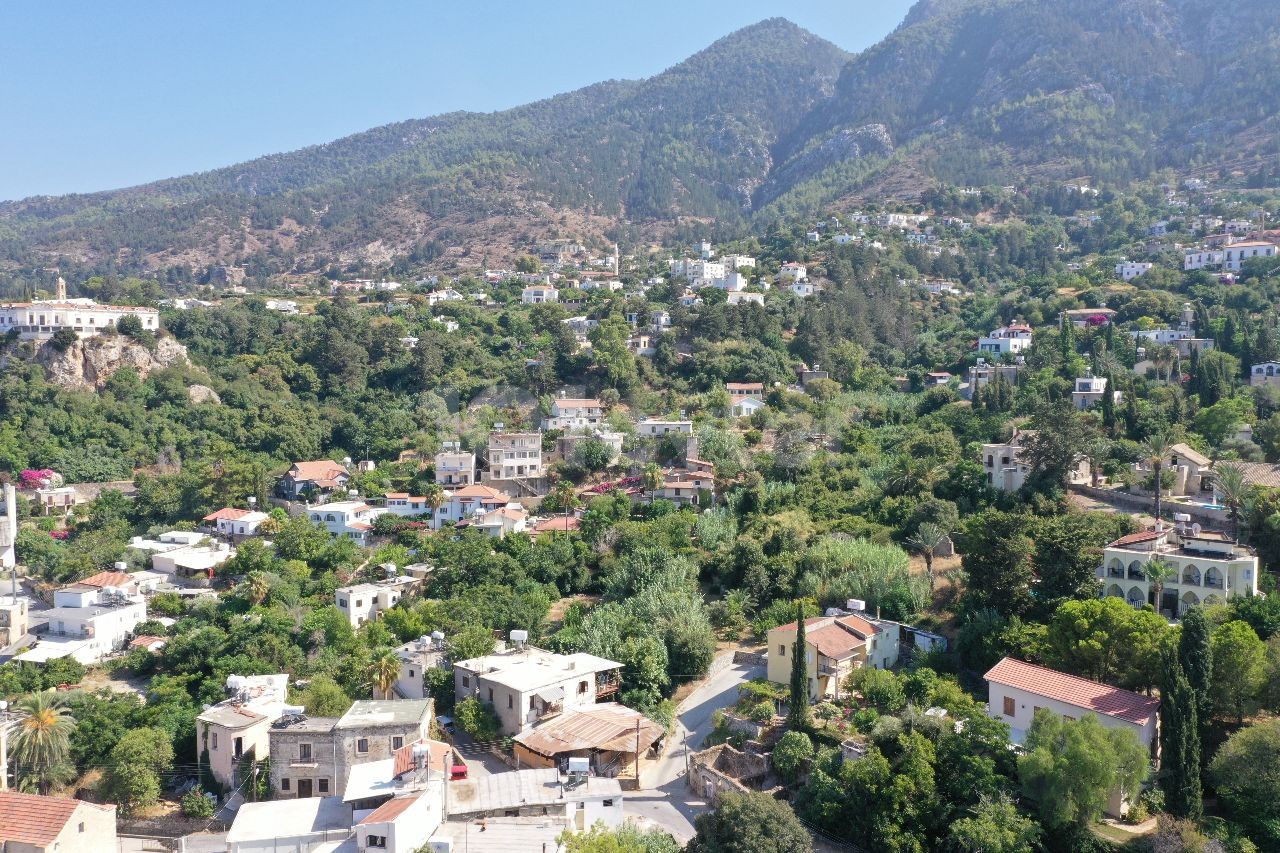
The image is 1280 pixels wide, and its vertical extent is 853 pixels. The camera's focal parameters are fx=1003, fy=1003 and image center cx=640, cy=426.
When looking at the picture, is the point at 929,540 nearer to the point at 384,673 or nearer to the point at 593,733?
the point at 593,733

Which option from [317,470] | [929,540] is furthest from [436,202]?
[929,540]

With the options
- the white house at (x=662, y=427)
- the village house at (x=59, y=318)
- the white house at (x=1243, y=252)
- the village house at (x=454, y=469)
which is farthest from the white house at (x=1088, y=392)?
the village house at (x=59, y=318)

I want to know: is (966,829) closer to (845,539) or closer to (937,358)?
(845,539)

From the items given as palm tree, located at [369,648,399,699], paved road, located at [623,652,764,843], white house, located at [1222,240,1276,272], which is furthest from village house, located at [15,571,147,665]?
white house, located at [1222,240,1276,272]

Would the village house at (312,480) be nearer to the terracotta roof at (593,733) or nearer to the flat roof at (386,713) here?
the flat roof at (386,713)

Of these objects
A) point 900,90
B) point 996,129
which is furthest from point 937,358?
point 900,90

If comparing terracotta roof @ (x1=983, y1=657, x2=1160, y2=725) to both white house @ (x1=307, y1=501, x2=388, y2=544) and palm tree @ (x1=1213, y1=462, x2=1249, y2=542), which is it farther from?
white house @ (x1=307, y1=501, x2=388, y2=544)
